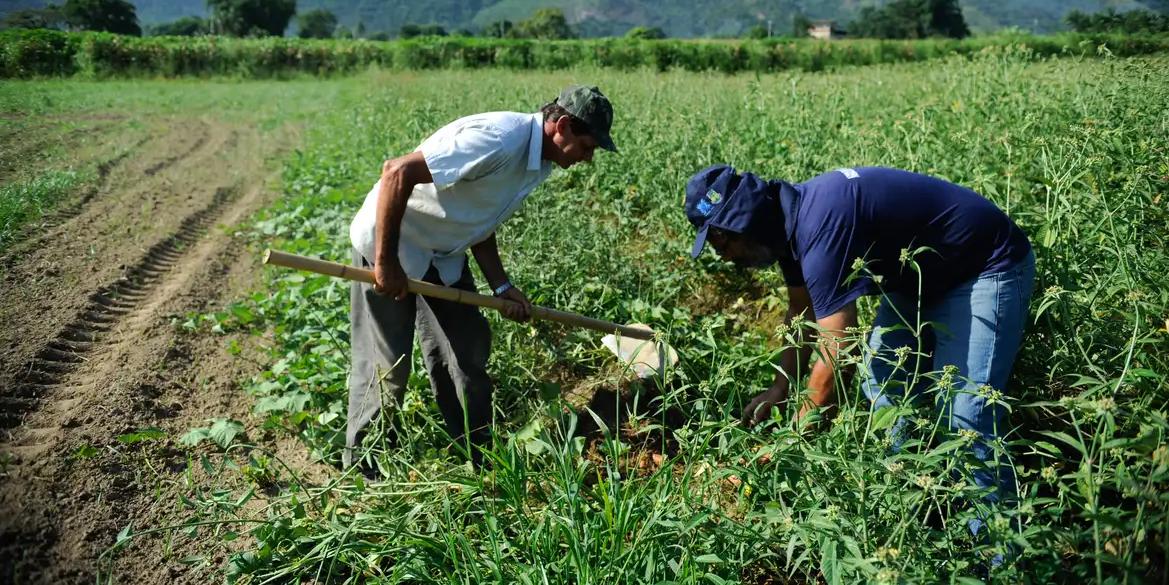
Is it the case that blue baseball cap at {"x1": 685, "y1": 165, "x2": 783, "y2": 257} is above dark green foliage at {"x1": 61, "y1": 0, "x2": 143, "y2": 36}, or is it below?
below

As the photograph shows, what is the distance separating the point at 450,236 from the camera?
3166mm

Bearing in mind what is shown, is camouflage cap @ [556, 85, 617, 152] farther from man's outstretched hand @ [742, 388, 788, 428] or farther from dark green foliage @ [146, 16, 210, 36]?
dark green foliage @ [146, 16, 210, 36]

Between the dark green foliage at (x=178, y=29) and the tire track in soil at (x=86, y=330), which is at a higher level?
the dark green foliage at (x=178, y=29)

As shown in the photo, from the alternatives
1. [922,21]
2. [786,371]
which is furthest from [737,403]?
[922,21]

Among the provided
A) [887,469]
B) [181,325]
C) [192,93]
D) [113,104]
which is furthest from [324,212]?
[192,93]

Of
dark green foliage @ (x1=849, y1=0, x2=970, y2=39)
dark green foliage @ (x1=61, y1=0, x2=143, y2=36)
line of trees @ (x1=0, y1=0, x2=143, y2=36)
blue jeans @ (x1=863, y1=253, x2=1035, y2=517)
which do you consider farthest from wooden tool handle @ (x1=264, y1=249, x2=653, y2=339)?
dark green foliage @ (x1=849, y1=0, x2=970, y2=39)

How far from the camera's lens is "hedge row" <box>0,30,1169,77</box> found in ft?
79.9

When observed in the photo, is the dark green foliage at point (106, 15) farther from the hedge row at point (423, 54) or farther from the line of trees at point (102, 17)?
the hedge row at point (423, 54)

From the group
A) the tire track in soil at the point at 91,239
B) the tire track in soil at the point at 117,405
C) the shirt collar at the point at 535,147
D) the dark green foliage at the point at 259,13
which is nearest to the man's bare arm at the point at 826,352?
the shirt collar at the point at 535,147

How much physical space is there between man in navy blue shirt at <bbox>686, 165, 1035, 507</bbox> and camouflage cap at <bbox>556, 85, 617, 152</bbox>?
548 mm

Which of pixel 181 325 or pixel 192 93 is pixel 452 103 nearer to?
pixel 181 325

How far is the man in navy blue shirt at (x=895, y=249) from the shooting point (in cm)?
243

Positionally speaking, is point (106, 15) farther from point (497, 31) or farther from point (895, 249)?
point (497, 31)

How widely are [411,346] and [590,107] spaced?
1.31 metres
